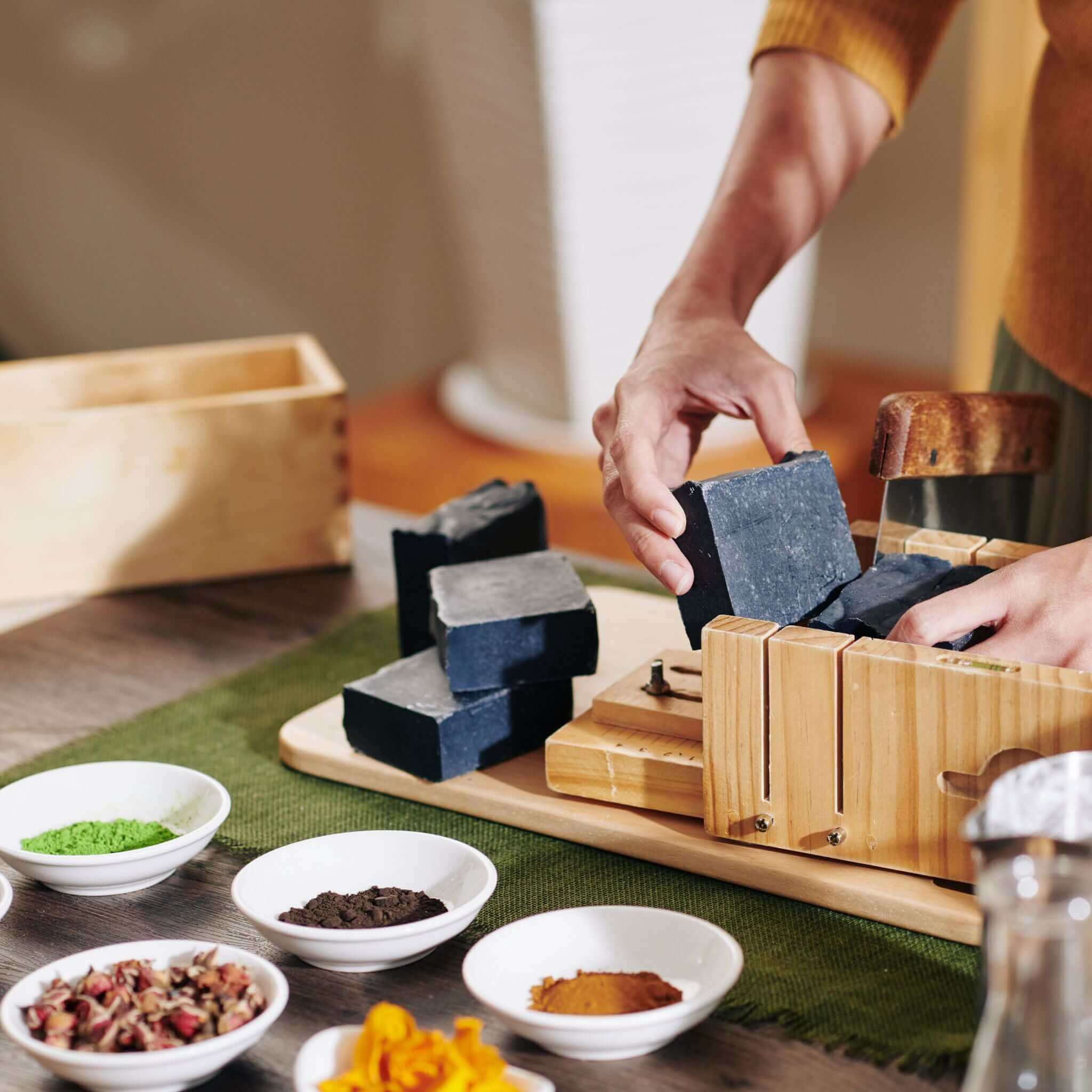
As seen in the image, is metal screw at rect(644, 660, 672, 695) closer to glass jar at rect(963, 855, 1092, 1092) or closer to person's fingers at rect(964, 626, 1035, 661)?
person's fingers at rect(964, 626, 1035, 661)

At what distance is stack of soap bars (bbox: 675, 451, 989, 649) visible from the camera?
3.17 ft

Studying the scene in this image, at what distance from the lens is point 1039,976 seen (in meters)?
0.55

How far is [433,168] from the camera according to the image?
4211 mm

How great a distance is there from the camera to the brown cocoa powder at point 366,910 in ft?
2.74

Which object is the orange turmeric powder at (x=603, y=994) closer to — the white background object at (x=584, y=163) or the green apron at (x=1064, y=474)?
the green apron at (x=1064, y=474)

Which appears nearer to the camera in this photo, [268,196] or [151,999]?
[151,999]

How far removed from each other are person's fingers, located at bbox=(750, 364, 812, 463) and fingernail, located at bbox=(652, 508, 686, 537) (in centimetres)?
21

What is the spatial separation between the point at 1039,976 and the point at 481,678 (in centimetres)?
59

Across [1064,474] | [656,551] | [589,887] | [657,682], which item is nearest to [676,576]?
[656,551]

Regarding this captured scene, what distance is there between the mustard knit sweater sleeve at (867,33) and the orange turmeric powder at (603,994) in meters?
1.01

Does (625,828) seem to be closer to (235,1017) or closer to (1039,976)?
(235,1017)

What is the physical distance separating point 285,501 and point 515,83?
1526mm

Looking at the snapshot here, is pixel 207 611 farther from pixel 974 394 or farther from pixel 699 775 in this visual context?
pixel 974 394

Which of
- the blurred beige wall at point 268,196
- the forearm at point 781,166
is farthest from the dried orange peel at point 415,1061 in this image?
the blurred beige wall at point 268,196
